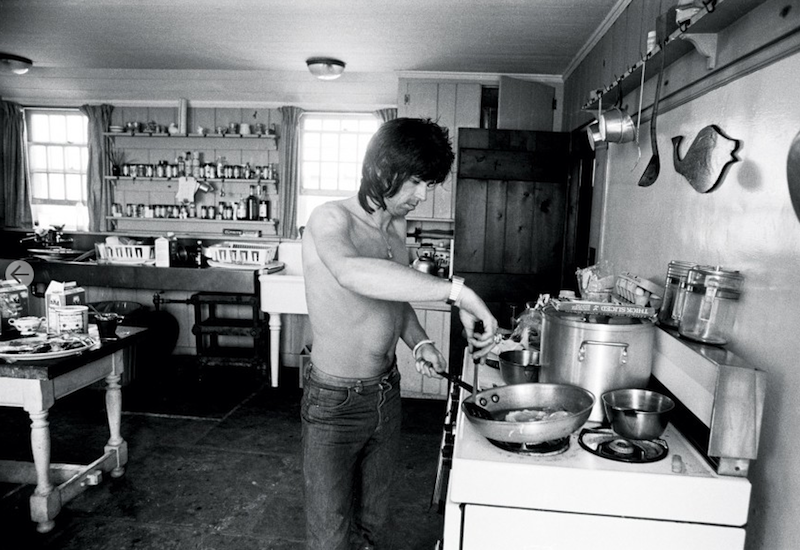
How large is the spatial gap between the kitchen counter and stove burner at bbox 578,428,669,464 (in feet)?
14.4

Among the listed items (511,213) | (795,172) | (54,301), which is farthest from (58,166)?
(795,172)

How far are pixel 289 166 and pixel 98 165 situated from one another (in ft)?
7.62

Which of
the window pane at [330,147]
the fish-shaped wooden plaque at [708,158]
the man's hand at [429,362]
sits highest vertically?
the window pane at [330,147]

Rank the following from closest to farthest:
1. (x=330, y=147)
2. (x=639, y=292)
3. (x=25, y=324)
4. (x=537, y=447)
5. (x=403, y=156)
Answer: (x=537, y=447) → (x=403, y=156) → (x=639, y=292) → (x=25, y=324) → (x=330, y=147)

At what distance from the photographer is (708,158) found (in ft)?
7.18

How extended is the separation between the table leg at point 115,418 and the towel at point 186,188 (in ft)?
11.8

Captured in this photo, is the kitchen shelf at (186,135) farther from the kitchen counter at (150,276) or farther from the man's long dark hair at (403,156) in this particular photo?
the man's long dark hair at (403,156)

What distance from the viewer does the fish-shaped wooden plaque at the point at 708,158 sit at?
2061 millimetres

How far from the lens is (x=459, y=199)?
5086mm

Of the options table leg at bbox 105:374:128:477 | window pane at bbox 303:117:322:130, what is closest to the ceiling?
window pane at bbox 303:117:322:130

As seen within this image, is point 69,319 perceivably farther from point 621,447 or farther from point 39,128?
point 39,128

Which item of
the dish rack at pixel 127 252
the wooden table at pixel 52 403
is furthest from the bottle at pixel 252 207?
the wooden table at pixel 52 403

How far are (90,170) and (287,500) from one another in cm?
521

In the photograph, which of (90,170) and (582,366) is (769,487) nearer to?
(582,366)
